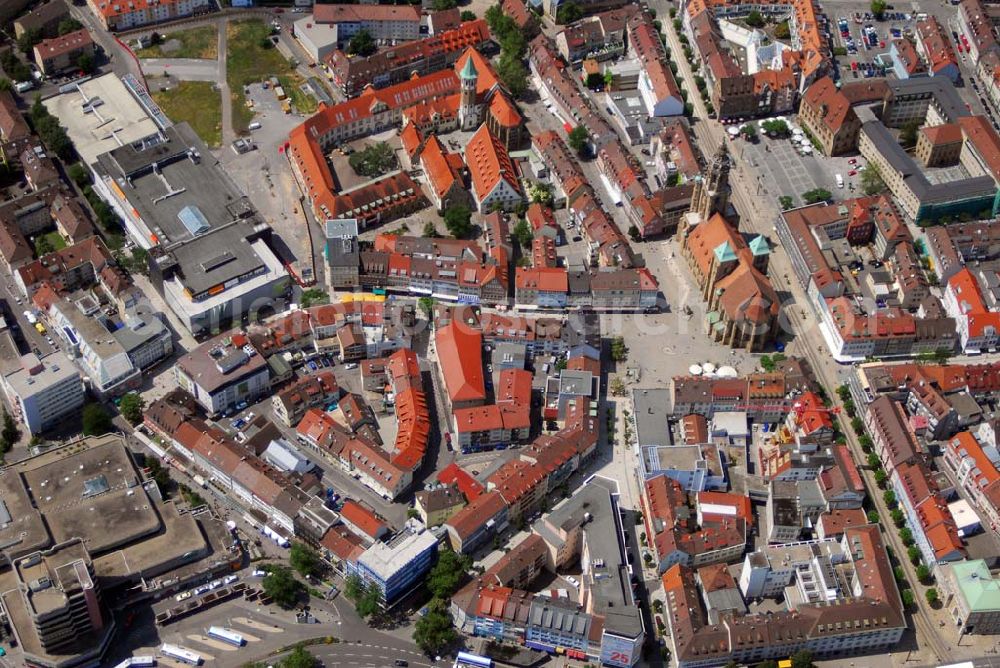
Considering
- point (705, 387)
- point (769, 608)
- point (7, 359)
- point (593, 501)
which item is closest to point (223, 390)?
point (7, 359)

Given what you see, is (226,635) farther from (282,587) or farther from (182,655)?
(282,587)

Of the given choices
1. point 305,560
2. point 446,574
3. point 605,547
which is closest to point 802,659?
point 605,547

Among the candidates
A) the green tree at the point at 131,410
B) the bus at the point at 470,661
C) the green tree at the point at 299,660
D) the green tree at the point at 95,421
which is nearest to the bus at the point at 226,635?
the green tree at the point at 299,660

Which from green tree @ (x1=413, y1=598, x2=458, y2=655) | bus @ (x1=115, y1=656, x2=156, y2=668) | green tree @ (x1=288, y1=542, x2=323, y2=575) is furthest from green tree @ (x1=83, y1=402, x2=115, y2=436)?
green tree @ (x1=413, y1=598, x2=458, y2=655)

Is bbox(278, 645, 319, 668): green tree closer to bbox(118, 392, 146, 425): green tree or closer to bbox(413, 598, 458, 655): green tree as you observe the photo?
bbox(413, 598, 458, 655): green tree

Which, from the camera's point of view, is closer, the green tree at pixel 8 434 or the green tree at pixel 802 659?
the green tree at pixel 802 659

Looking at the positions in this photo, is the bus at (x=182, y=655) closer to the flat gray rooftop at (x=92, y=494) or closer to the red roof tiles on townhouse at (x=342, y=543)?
the flat gray rooftop at (x=92, y=494)
